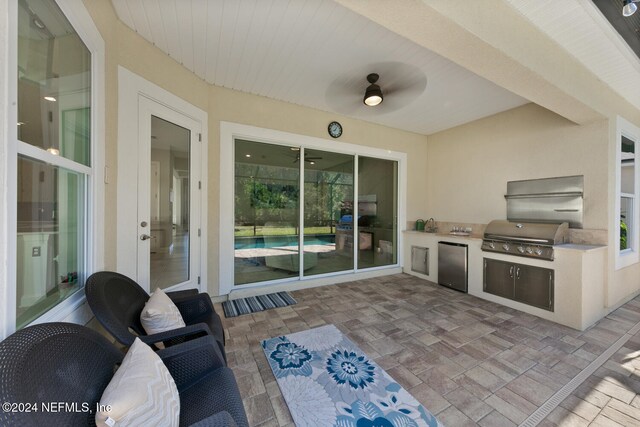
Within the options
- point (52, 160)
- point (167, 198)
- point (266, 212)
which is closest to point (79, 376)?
point (52, 160)

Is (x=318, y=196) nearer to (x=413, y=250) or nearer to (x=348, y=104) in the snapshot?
(x=348, y=104)

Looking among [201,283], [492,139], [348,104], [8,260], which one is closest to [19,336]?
[8,260]

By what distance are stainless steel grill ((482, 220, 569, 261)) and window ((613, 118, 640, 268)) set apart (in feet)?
3.18

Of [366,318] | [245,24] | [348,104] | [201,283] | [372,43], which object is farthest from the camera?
[348,104]

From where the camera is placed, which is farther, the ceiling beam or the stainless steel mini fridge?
the stainless steel mini fridge

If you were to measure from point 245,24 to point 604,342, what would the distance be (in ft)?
15.2

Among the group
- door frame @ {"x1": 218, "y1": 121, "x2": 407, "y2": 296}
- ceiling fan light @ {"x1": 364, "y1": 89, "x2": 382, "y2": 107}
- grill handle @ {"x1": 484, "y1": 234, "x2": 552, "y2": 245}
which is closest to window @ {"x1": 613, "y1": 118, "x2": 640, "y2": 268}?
grill handle @ {"x1": 484, "y1": 234, "x2": 552, "y2": 245}

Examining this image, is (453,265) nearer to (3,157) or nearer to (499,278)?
(499,278)

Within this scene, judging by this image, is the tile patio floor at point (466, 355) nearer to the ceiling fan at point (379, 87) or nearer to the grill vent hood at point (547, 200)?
the grill vent hood at point (547, 200)

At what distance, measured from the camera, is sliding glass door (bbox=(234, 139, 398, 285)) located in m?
3.73

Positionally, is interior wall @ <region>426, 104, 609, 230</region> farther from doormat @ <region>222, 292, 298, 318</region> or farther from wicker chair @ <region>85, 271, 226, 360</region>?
wicker chair @ <region>85, 271, 226, 360</region>

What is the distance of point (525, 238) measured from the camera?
3.25 meters

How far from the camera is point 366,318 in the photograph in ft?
9.76

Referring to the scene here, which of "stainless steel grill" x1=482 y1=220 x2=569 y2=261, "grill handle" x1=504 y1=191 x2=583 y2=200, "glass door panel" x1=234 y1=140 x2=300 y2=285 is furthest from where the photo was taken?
"glass door panel" x1=234 y1=140 x2=300 y2=285
